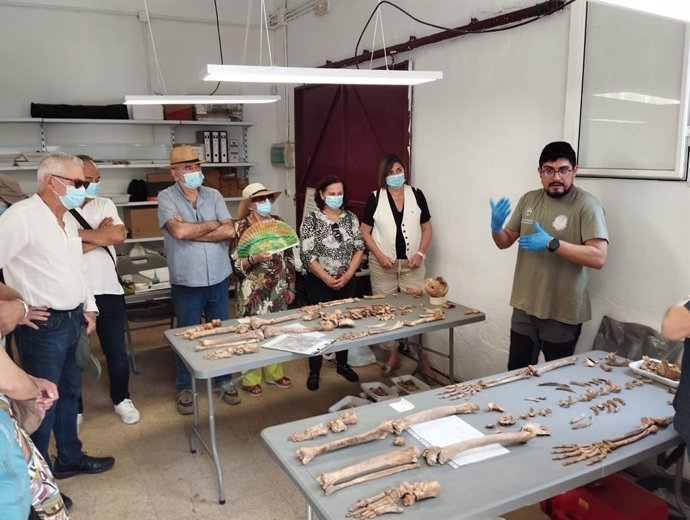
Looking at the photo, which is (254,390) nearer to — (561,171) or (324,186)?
(324,186)

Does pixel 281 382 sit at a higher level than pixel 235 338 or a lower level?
lower

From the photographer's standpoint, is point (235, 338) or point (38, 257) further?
point (235, 338)

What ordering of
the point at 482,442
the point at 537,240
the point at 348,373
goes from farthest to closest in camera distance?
the point at 348,373
the point at 537,240
the point at 482,442

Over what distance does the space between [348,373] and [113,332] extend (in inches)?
73.9

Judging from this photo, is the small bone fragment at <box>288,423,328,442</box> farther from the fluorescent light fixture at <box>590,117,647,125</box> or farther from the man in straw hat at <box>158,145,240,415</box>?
the fluorescent light fixture at <box>590,117,647,125</box>

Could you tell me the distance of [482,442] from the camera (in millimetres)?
1983

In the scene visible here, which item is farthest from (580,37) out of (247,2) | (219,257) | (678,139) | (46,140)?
(46,140)

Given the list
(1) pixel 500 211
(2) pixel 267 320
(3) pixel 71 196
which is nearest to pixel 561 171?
(1) pixel 500 211

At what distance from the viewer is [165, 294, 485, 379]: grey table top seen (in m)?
2.75

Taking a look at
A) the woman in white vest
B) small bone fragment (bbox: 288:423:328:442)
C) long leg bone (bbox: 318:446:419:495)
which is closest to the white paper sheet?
long leg bone (bbox: 318:446:419:495)

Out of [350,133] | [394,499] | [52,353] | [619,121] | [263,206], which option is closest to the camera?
[394,499]

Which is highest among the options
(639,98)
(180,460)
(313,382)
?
(639,98)

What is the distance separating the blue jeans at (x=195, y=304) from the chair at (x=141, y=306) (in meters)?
0.92

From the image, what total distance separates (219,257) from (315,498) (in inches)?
94.9
